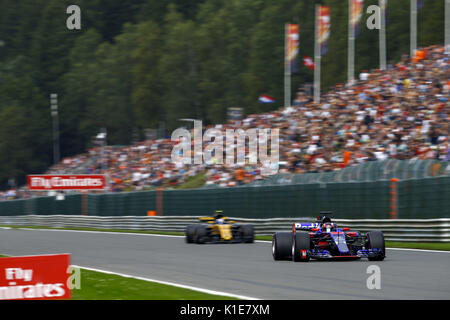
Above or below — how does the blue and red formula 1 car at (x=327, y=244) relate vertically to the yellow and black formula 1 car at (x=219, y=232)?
above

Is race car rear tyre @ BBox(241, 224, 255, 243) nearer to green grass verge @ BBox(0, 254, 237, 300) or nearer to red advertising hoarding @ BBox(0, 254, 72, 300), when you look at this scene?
green grass verge @ BBox(0, 254, 237, 300)

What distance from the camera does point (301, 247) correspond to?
14367mm

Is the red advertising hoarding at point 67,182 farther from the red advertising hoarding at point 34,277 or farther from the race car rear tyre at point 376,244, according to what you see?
the red advertising hoarding at point 34,277

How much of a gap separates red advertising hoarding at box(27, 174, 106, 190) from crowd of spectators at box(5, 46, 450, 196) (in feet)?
34.3

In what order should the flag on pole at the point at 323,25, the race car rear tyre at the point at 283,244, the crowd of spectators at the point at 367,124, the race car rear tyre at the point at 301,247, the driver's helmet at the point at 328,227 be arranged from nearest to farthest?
the race car rear tyre at the point at 301,247 → the driver's helmet at the point at 328,227 → the race car rear tyre at the point at 283,244 → the crowd of spectators at the point at 367,124 → the flag on pole at the point at 323,25

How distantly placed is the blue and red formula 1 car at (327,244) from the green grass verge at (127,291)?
11.6 ft

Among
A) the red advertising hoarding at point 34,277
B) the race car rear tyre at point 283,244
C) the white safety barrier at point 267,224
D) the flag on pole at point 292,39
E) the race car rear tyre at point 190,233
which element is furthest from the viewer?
the flag on pole at point 292,39

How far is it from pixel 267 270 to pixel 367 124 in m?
13.5

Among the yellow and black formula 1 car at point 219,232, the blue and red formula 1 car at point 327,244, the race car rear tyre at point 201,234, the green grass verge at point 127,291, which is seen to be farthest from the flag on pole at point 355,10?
the green grass verge at point 127,291

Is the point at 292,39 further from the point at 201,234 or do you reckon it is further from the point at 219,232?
the point at 201,234

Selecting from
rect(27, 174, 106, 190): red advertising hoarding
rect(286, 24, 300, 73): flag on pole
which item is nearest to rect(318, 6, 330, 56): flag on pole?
rect(286, 24, 300, 73): flag on pole

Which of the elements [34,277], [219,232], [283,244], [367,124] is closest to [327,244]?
[283,244]

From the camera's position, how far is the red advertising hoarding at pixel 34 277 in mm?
7453
